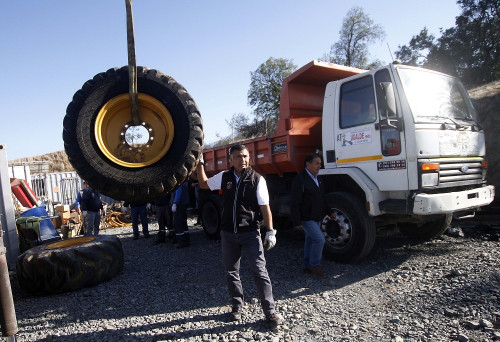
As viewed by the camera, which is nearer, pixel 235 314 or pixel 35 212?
pixel 235 314

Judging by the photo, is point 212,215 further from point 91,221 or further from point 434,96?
point 434,96

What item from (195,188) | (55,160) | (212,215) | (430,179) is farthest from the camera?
(55,160)

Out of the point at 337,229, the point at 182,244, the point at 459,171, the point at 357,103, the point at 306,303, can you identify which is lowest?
the point at 306,303

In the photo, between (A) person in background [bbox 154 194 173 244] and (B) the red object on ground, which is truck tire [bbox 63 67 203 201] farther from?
(B) the red object on ground

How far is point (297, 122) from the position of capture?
18.0 feet

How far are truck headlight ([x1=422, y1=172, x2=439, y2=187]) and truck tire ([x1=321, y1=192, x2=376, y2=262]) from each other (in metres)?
0.86

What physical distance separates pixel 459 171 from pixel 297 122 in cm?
242

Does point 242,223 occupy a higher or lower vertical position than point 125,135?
lower

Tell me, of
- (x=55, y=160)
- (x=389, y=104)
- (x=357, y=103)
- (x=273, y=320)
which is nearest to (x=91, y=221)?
(x=273, y=320)

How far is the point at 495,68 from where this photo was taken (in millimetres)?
21109

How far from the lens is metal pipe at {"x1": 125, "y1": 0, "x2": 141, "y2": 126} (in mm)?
2570

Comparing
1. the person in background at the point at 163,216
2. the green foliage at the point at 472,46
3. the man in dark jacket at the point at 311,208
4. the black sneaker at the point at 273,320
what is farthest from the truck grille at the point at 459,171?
the green foliage at the point at 472,46

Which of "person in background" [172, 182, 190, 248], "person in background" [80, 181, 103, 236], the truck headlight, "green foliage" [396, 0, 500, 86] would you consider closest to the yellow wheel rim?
the truck headlight

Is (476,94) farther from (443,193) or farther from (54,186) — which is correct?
Answer: (54,186)
